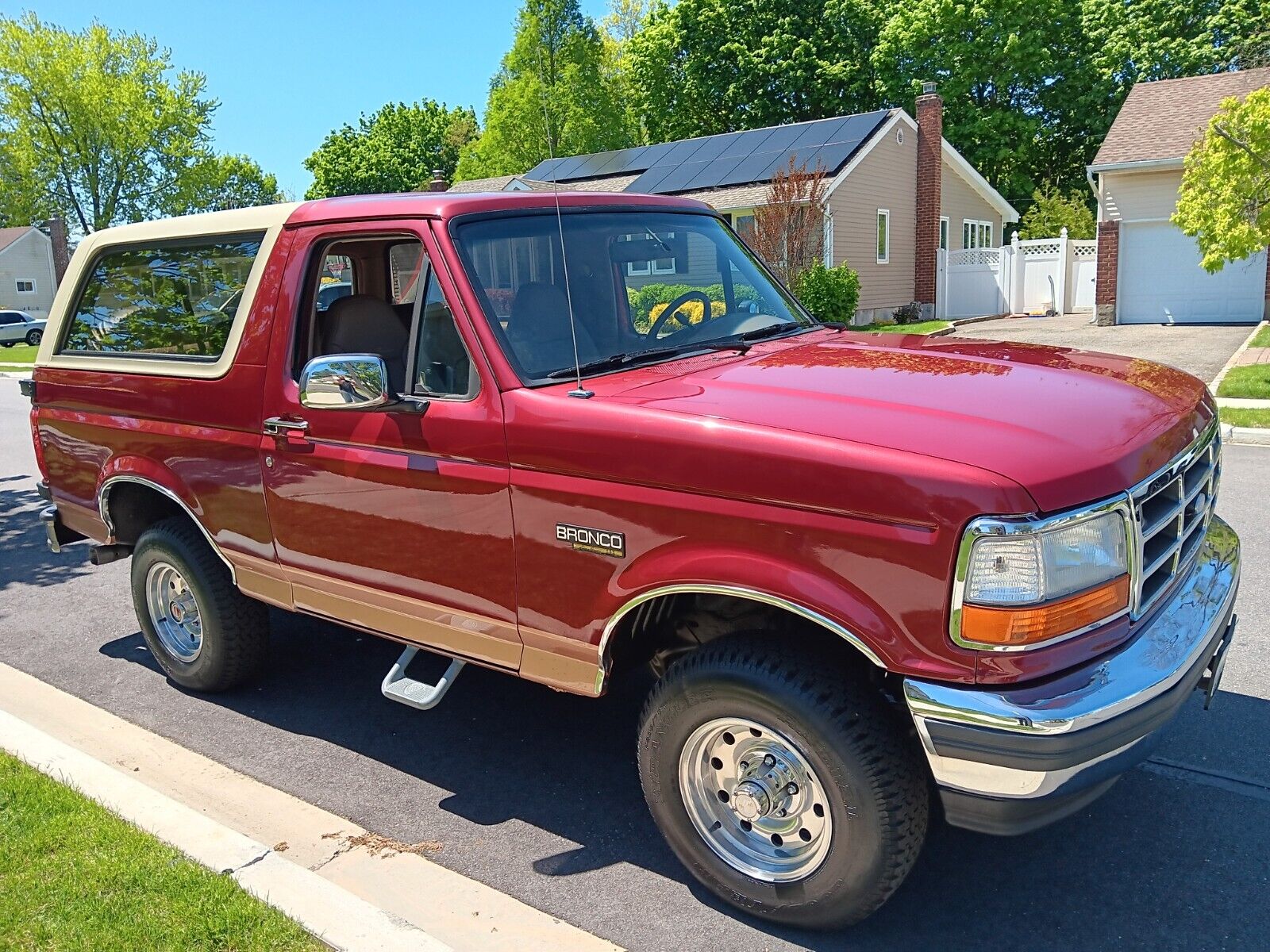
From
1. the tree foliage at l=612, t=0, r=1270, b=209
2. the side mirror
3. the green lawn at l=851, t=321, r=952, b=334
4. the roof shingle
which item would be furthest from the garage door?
the side mirror

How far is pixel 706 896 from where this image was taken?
3.34 meters

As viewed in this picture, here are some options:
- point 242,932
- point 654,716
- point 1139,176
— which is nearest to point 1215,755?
point 654,716

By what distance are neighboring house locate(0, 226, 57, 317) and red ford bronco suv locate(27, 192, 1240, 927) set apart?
64.7 meters

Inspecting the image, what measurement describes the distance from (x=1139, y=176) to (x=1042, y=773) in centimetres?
2506

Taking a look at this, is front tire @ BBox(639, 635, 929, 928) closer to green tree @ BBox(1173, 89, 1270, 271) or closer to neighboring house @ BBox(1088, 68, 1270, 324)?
green tree @ BBox(1173, 89, 1270, 271)

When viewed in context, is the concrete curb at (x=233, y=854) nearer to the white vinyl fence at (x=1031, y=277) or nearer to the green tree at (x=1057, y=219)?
the white vinyl fence at (x=1031, y=277)

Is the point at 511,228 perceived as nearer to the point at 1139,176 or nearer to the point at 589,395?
the point at 589,395

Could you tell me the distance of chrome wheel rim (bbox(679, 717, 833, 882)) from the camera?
3.02m

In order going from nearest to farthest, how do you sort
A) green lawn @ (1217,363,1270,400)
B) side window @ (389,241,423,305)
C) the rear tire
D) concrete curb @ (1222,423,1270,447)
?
side window @ (389,241,423,305) < the rear tire < concrete curb @ (1222,423,1270,447) < green lawn @ (1217,363,1270,400)

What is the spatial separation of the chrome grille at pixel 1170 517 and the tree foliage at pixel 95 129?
58887 millimetres

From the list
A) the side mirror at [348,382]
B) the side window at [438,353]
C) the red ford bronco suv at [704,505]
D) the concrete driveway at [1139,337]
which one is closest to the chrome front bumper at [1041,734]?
the red ford bronco suv at [704,505]

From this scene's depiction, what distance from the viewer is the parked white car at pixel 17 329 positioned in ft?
144

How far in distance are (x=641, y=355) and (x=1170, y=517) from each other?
1.77m

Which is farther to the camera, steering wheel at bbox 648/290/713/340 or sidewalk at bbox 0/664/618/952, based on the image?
steering wheel at bbox 648/290/713/340
